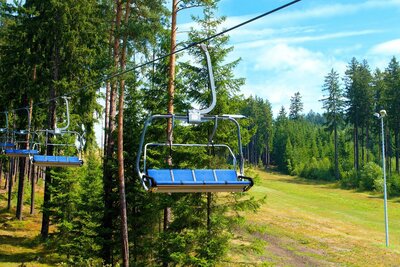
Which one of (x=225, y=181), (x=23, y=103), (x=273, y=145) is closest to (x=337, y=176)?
(x=273, y=145)

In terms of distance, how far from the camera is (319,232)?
3344 centimetres

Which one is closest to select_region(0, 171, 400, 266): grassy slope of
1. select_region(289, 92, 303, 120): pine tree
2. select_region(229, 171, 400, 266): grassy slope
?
select_region(229, 171, 400, 266): grassy slope

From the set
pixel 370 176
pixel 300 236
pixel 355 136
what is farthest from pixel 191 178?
pixel 355 136

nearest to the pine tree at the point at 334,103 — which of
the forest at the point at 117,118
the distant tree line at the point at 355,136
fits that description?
the distant tree line at the point at 355,136

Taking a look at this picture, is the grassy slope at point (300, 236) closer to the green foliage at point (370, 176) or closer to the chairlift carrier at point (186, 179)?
the chairlift carrier at point (186, 179)

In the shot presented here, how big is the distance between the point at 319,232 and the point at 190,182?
29.5 m

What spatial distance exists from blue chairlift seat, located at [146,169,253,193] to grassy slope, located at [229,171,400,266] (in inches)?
299

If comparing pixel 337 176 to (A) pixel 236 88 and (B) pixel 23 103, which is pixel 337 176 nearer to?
(B) pixel 23 103

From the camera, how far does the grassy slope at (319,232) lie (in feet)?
78.2

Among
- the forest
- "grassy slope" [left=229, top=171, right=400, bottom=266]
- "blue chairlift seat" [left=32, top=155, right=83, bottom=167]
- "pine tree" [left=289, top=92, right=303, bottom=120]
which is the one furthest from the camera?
A: "pine tree" [left=289, top=92, right=303, bottom=120]

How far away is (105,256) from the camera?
2053 cm

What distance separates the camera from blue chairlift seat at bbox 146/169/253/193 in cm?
627

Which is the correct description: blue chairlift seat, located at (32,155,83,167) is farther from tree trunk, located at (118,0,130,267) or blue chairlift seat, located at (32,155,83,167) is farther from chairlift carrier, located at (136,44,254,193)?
chairlift carrier, located at (136,44,254,193)

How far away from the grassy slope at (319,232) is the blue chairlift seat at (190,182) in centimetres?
759
